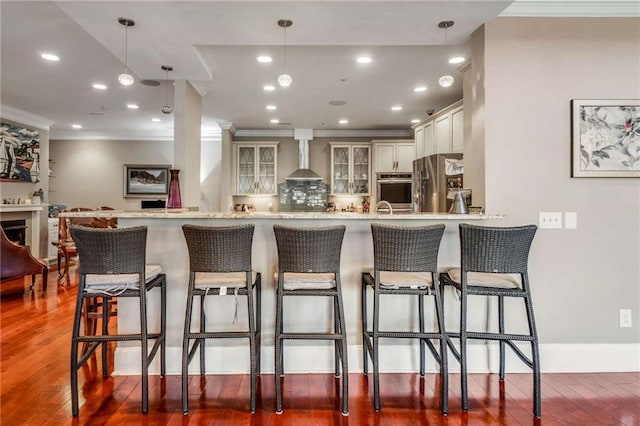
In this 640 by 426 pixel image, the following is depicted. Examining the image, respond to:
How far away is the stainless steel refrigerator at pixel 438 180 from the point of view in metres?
3.88

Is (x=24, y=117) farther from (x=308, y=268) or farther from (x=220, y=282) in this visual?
(x=308, y=268)

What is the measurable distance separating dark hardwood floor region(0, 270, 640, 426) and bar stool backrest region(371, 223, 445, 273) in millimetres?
849

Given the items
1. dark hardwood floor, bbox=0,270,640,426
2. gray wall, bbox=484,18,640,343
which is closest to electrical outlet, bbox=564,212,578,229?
gray wall, bbox=484,18,640,343

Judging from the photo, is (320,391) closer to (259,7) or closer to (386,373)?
(386,373)

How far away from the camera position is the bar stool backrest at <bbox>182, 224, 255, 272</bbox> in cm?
216

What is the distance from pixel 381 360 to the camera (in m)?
2.72

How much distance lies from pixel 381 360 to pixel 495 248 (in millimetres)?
1168

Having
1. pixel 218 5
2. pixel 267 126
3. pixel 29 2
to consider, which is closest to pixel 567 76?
pixel 218 5

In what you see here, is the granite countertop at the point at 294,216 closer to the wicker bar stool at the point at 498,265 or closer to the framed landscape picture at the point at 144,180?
the wicker bar stool at the point at 498,265

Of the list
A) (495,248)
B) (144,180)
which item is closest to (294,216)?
(495,248)

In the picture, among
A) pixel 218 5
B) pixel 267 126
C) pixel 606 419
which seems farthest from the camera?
pixel 267 126

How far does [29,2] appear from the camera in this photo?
8.80ft

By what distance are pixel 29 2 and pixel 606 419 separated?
463 centimetres

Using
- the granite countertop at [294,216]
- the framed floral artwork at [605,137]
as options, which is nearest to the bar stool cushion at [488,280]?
the granite countertop at [294,216]
